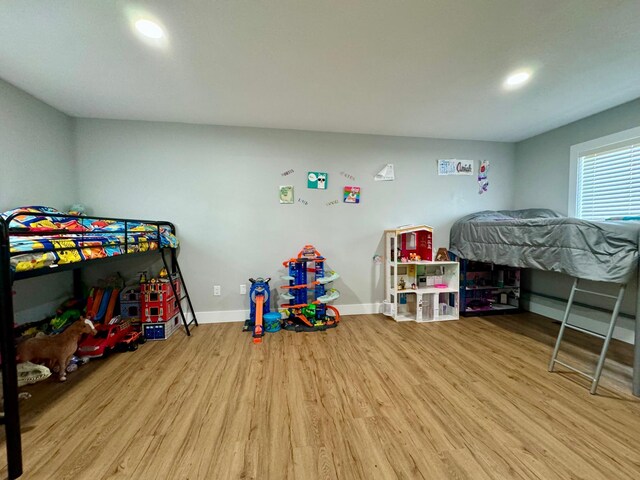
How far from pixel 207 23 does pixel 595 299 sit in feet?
14.1

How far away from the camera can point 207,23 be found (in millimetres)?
1398

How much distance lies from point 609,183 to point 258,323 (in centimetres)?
399

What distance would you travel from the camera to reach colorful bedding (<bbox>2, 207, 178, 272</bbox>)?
1.19 metres

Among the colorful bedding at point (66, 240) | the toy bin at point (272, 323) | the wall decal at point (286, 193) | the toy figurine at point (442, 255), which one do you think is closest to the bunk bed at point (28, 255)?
the colorful bedding at point (66, 240)

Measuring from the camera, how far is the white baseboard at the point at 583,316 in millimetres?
2318

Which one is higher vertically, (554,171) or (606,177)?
(554,171)

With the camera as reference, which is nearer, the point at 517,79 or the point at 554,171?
the point at 517,79

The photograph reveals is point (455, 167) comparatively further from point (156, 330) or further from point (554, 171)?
point (156, 330)

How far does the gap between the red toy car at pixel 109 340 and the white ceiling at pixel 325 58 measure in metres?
2.16

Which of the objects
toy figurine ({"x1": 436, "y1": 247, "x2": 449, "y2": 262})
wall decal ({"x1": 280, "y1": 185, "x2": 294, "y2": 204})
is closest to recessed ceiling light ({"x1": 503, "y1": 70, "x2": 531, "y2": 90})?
toy figurine ({"x1": 436, "y1": 247, "x2": 449, "y2": 262})

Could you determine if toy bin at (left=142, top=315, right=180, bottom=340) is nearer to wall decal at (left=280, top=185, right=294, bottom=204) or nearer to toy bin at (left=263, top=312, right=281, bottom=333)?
toy bin at (left=263, top=312, right=281, bottom=333)

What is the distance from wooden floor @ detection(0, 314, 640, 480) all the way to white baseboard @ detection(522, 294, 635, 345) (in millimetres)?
235

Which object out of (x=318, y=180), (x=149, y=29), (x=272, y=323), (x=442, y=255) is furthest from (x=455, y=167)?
(x=149, y=29)

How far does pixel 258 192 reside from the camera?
9.55 ft
